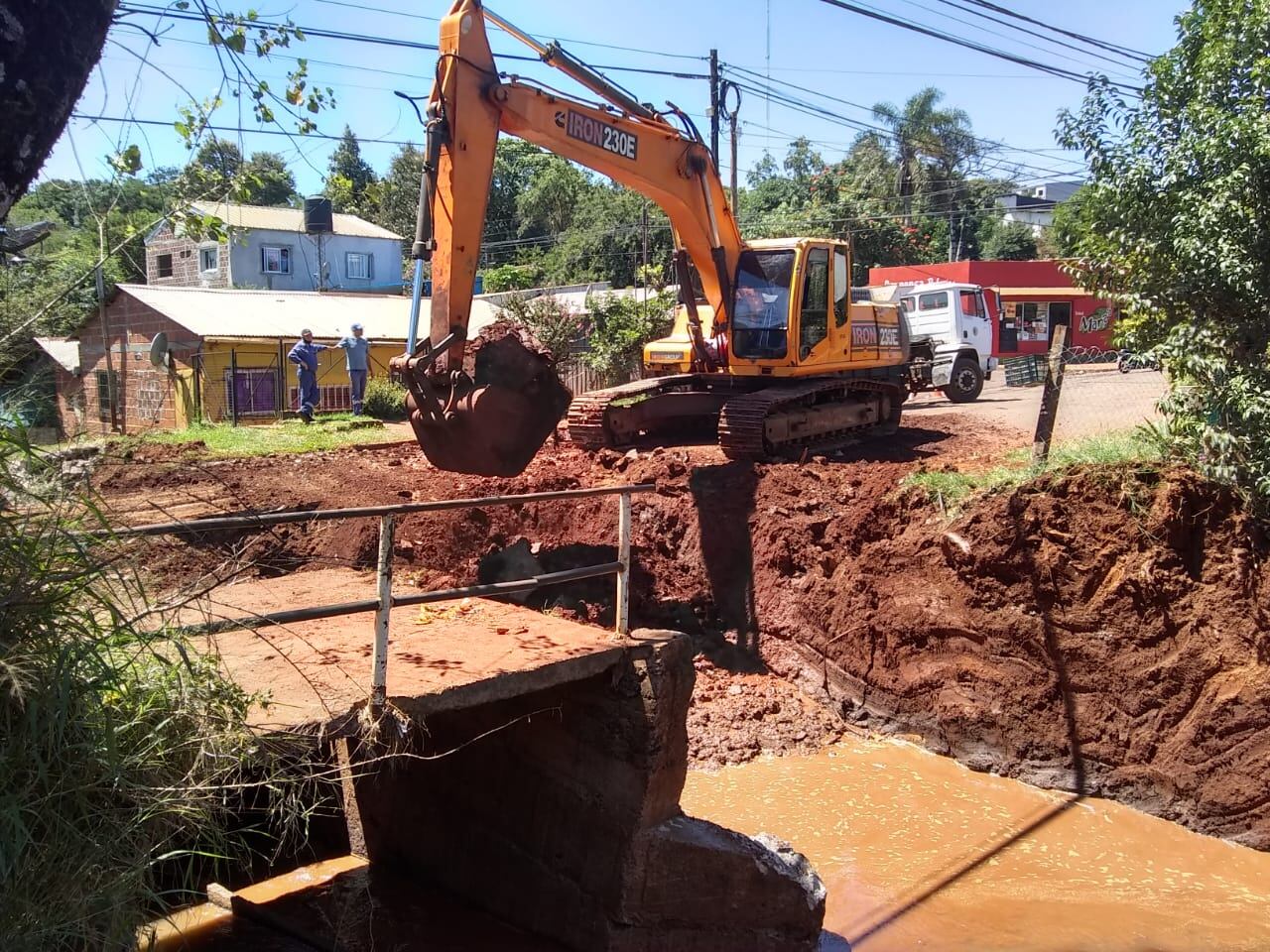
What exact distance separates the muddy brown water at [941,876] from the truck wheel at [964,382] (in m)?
13.4

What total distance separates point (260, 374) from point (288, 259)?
1968 centimetres

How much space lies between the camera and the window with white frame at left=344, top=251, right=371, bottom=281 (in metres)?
44.2

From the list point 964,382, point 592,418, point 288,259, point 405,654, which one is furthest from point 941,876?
point 288,259

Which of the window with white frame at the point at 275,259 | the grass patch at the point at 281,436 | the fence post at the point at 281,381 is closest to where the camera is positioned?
the grass patch at the point at 281,436

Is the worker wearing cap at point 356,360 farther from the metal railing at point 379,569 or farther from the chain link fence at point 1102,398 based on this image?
the metal railing at point 379,569

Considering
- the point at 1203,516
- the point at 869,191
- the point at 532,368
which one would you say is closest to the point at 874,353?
the point at 1203,516

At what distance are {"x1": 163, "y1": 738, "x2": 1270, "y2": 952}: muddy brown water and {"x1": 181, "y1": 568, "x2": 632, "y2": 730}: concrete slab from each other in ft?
6.44

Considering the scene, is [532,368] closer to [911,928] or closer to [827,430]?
[911,928]

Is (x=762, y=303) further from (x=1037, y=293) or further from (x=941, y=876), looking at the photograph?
(x=1037, y=293)

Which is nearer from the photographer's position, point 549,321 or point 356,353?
point 356,353

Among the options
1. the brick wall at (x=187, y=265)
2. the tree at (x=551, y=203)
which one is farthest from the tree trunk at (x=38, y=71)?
the tree at (x=551, y=203)

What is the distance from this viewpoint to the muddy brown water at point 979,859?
22.5 ft

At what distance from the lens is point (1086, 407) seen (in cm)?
1184

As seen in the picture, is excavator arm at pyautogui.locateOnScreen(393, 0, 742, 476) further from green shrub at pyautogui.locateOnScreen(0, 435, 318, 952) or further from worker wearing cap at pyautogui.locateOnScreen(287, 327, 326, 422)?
worker wearing cap at pyautogui.locateOnScreen(287, 327, 326, 422)
